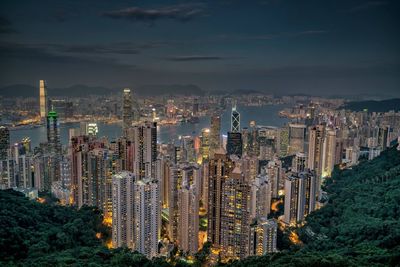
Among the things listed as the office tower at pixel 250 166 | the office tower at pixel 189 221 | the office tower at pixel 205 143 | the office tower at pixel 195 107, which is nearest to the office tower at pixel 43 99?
the office tower at pixel 189 221

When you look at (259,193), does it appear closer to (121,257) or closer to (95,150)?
(121,257)

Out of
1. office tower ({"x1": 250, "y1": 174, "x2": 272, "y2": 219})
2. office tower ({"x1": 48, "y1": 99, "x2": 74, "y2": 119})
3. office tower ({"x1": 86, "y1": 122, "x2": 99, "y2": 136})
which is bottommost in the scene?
office tower ({"x1": 250, "y1": 174, "x2": 272, "y2": 219})

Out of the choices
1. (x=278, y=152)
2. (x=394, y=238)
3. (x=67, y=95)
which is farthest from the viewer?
(x=278, y=152)

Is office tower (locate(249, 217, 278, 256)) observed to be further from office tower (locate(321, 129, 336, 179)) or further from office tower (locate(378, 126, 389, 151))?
office tower (locate(378, 126, 389, 151))

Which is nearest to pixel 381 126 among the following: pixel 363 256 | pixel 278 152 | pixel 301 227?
pixel 278 152

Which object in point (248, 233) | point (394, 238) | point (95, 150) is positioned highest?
point (95, 150)

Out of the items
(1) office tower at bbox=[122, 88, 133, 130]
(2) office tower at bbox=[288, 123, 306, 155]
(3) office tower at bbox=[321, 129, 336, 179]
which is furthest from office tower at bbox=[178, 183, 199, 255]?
(2) office tower at bbox=[288, 123, 306, 155]

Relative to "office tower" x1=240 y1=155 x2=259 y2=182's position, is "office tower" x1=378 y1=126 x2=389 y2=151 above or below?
above
